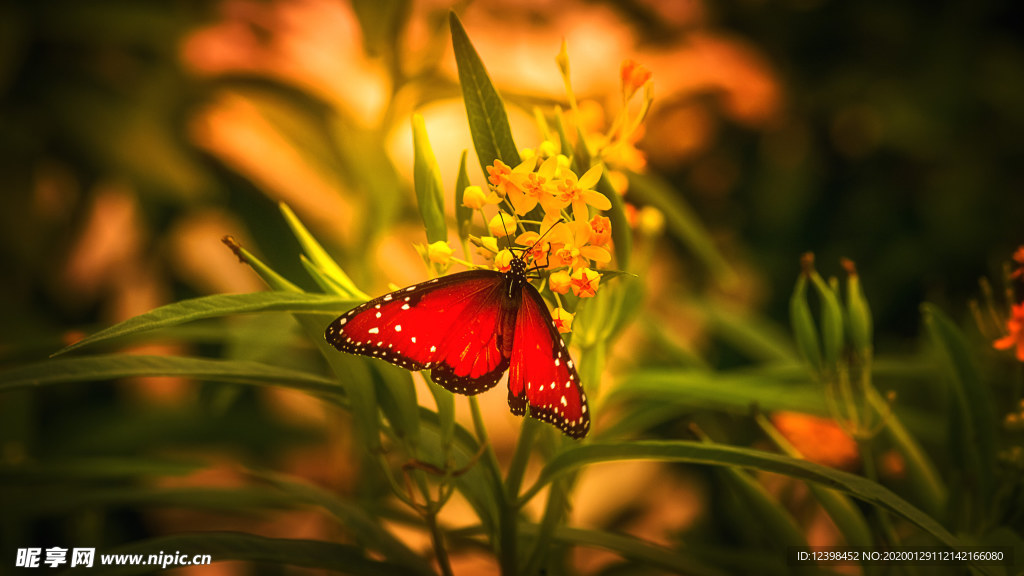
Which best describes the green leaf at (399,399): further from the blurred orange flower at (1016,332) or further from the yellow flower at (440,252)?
the blurred orange flower at (1016,332)

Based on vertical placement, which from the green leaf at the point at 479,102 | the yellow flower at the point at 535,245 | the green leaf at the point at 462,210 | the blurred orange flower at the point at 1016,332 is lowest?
the blurred orange flower at the point at 1016,332

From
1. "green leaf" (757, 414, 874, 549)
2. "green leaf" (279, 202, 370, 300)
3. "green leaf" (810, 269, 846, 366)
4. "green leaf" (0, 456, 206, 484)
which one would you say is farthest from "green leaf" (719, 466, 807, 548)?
"green leaf" (0, 456, 206, 484)

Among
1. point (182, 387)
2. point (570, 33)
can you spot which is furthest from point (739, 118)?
point (182, 387)

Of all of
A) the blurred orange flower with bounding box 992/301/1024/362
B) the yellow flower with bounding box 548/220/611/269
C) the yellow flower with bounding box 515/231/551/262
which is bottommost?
the blurred orange flower with bounding box 992/301/1024/362

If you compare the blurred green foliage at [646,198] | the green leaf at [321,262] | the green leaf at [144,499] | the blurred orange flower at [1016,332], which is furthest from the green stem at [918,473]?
the green leaf at [144,499]

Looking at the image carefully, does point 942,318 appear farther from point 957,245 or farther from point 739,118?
point 739,118

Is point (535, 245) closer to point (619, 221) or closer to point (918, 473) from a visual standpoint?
point (619, 221)

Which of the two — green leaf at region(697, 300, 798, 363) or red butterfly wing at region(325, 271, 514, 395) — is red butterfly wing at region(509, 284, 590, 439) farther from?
green leaf at region(697, 300, 798, 363)
